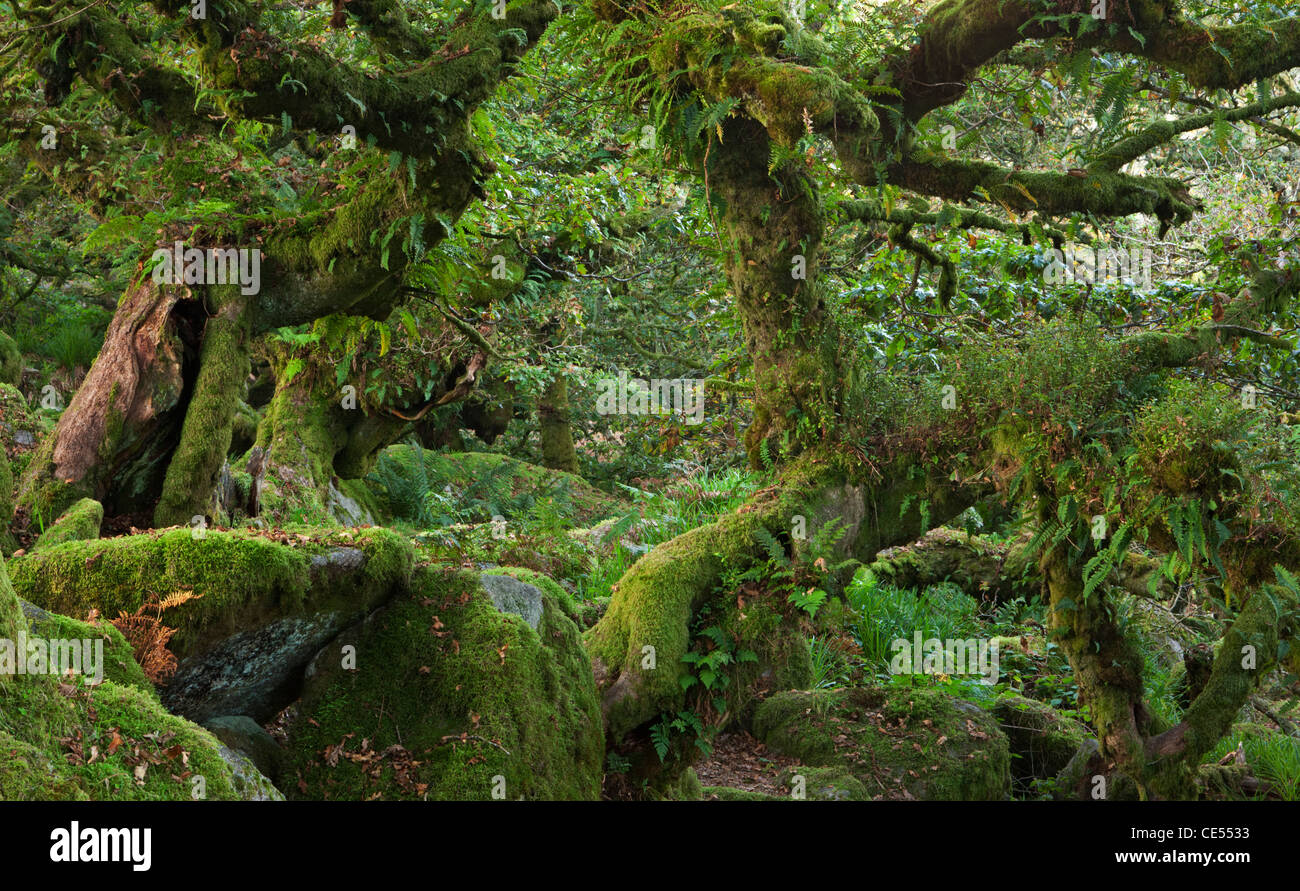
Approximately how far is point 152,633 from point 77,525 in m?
2.67

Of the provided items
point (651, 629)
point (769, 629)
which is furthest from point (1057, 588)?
point (651, 629)

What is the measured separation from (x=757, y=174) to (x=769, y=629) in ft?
10.3

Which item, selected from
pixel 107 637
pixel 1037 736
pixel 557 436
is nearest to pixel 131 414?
pixel 107 637

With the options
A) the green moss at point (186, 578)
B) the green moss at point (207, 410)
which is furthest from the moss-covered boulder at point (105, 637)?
the green moss at point (207, 410)

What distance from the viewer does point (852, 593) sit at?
1044cm

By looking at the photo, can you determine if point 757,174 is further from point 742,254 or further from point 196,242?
point 196,242

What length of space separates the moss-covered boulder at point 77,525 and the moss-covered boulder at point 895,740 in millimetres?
5466

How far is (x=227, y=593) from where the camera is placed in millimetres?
4328

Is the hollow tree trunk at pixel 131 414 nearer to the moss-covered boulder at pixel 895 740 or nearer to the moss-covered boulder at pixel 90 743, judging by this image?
the moss-covered boulder at pixel 90 743

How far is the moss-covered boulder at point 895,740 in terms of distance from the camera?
7.37 m

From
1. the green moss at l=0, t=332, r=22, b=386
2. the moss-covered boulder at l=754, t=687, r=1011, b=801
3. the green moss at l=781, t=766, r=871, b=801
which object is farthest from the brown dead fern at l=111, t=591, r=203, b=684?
the green moss at l=0, t=332, r=22, b=386

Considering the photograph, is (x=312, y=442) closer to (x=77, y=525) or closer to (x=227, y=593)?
(x=77, y=525)
